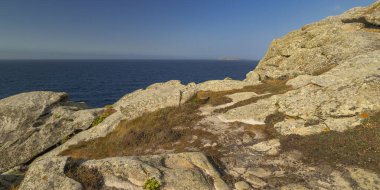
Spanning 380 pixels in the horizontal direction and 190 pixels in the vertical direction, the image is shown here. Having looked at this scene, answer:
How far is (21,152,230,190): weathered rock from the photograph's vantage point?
1405 centimetres

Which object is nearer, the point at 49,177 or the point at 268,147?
the point at 49,177

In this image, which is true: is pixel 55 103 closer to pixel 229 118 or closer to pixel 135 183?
pixel 229 118

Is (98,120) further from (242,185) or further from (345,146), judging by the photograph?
(345,146)

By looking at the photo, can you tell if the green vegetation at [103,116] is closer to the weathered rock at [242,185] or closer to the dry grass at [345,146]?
the dry grass at [345,146]

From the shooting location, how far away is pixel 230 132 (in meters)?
21.9

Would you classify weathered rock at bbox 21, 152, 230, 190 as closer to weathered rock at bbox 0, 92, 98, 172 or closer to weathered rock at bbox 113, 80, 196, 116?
weathered rock at bbox 113, 80, 196, 116

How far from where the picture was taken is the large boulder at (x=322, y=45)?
3309 centimetres

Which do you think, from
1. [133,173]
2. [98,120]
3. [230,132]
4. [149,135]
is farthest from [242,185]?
[98,120]

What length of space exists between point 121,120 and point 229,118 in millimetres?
12177

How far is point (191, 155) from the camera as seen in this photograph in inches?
669

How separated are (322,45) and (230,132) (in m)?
24.3

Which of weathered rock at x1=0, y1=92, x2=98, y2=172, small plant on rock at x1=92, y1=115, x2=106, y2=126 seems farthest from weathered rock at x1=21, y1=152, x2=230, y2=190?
weathered rock at x1=0, y1=92, x2=98, y2=172

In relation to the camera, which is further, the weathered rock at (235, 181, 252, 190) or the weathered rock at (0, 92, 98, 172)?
the weathered rock at (0, 92, 98, 172)

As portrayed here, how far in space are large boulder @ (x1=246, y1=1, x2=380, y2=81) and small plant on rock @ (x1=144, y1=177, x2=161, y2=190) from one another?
2473 cm
